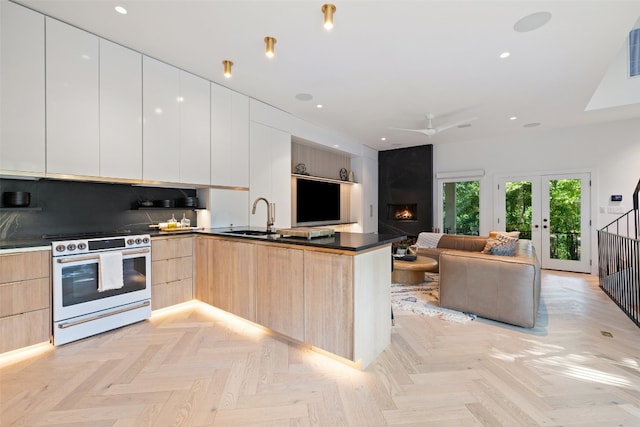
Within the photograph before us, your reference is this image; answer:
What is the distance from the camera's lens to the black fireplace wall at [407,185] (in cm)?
710

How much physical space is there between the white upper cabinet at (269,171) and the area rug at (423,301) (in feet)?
7.17

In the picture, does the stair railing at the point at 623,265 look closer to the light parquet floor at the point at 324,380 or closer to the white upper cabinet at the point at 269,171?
the light parquet floor at the point at 324,380

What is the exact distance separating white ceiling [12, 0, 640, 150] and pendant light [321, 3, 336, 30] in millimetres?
Answer: 92

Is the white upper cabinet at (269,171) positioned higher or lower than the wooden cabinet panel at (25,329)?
higher

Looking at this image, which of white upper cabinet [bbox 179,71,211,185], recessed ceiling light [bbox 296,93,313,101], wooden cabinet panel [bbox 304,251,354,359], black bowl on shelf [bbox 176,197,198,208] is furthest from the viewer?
recessed ceiling light [bbox 296,93,313,101]

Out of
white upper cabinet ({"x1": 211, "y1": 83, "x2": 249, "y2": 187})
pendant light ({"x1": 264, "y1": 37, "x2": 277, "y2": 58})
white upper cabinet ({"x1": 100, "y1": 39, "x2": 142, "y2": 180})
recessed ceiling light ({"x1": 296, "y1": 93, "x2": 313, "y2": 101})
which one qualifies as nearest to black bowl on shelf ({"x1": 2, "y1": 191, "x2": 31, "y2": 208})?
white upper cabinet ({"x1": 100, "y1": 39, "x2": 142, "y2": 180})

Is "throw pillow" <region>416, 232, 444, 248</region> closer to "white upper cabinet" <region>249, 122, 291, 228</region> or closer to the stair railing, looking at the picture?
the stair railing

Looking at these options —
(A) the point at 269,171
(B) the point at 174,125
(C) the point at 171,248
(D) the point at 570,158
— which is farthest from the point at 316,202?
(D) the point at 570,158

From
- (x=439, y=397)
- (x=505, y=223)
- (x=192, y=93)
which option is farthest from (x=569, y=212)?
(x=192, y=93)

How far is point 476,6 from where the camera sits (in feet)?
7.38

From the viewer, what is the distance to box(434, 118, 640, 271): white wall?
202 inches

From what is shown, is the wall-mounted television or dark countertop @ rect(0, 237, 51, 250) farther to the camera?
the wall-mounted television

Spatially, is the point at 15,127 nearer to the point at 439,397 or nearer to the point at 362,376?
the point at 362,376

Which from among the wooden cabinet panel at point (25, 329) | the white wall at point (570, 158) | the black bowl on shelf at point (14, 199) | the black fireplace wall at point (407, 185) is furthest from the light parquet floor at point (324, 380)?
the black fireplace wall at point (407, 185)
